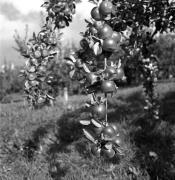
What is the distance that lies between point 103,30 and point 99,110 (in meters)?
0.44

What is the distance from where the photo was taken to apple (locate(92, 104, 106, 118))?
1519mm

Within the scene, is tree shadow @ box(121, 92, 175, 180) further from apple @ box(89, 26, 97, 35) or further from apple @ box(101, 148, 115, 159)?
apple @ box(89, 26, 97, 35)

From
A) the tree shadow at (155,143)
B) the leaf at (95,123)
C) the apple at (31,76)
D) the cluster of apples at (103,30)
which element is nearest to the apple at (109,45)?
the cluster of apples at (103,30)

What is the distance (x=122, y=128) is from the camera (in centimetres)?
606

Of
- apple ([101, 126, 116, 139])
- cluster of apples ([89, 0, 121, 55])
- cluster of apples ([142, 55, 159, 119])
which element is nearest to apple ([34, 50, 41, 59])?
cluster of apples ([89, 0, 121, 55])

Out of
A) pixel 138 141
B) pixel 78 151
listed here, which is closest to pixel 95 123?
pixel 78 151

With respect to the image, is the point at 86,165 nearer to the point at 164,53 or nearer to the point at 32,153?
the point at 32,153

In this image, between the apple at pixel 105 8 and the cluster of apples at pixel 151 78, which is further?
the cluster of apples at pixel 151 78

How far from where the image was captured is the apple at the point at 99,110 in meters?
1.52

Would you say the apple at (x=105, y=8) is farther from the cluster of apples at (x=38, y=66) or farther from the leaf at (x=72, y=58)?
the cluster of apples at (x=38, y=66)

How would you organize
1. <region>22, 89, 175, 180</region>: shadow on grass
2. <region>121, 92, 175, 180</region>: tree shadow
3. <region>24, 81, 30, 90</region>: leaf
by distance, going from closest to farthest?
<region>24, 81, 30, 90</region>: leaf < <region>121, 92, 175, 180</region>: tree shadow < <region>22, 89, 175, 180</region>: shadow on grass

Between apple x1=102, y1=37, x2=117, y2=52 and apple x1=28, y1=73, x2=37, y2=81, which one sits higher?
apple x1=102, y1=37, x2=117, y2=52

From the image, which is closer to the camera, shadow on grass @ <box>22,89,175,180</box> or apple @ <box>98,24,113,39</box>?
apple @ <box>98,24,113,39</box>

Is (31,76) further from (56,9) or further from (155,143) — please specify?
(155,143)
